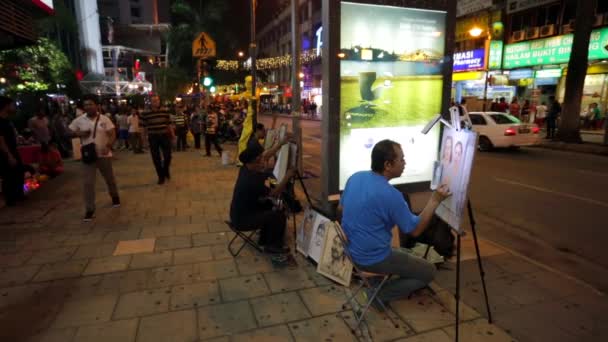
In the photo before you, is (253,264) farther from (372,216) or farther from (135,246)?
(372,216)

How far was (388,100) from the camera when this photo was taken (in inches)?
185

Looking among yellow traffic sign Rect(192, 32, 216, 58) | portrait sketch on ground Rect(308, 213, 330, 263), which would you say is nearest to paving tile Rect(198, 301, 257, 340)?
portrait sketch on ground Rect(308, 213, 330, 263)

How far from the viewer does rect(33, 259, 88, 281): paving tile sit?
4.11 m

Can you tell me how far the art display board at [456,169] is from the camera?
267cm

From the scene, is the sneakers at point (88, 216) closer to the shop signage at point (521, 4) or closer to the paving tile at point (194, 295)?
the paving tile at point (194, 295)

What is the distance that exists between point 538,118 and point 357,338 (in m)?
20.4

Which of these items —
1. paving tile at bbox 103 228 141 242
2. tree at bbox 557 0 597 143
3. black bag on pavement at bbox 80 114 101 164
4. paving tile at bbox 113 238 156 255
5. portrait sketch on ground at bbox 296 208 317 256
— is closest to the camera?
portrait sketch on ground at bbox 296 208 317 256

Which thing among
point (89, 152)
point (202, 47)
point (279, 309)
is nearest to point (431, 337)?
point (279, 309)

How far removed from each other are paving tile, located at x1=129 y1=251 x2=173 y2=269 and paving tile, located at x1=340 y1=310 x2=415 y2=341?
2364 mm

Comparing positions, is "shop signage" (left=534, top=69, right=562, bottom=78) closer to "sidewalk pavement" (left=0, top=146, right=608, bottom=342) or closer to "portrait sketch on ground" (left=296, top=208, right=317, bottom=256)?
"sidewalk pavement" (left=0, top=146, right=608, bottom=342)

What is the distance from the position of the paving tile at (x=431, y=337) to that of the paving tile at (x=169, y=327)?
1.77 m

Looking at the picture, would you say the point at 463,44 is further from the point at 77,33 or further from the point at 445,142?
the point at 77,33

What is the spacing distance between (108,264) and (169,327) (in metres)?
1.76

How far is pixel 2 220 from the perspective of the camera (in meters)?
6.14
